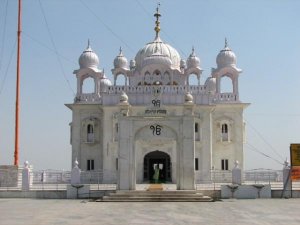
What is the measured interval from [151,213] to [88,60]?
21533 mm

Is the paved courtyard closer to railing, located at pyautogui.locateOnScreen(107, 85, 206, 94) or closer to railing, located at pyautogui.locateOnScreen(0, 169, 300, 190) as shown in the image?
railing, located at pyautogui.locateOnScreen(0, 169, 300, 190)

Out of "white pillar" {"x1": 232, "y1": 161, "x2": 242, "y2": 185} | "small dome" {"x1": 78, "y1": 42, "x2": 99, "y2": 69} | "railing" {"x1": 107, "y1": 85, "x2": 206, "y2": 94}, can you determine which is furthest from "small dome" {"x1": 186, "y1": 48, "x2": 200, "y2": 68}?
"white pillar" {"x1": 232, "y1": 161, "x2": 242, "y2": 185}

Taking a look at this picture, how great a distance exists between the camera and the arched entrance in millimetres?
31781

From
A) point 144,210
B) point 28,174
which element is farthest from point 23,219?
point 28,174

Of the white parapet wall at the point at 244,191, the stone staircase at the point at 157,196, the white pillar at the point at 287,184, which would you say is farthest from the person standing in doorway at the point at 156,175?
the white pillar at the point at 287,184

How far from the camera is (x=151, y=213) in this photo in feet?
50.5

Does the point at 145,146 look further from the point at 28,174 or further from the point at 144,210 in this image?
the point at 144,210

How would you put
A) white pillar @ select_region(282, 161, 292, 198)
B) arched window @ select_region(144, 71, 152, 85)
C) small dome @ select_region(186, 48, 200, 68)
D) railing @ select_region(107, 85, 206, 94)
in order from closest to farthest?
1. white pillar @ select_region(282, 161, 292, 198)
2. railing @ select_region(107, 85, 206, 94)
3. arched window @ select_region(144, 71, 152, 85)
4. small dome @ select_region(186, 48, 200, 68)

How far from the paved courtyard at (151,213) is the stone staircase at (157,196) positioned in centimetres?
92

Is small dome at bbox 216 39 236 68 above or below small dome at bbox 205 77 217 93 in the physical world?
above

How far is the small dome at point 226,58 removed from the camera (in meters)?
34.6

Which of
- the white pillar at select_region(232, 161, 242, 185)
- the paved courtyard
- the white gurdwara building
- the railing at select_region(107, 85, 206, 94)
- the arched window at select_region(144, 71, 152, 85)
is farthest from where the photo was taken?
the arched window at select_region(144, 71, 152, 85)

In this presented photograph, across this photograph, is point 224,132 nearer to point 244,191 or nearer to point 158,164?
point 158,164

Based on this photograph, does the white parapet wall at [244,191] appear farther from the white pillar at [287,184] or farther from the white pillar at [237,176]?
the white pillar at [237,176]
